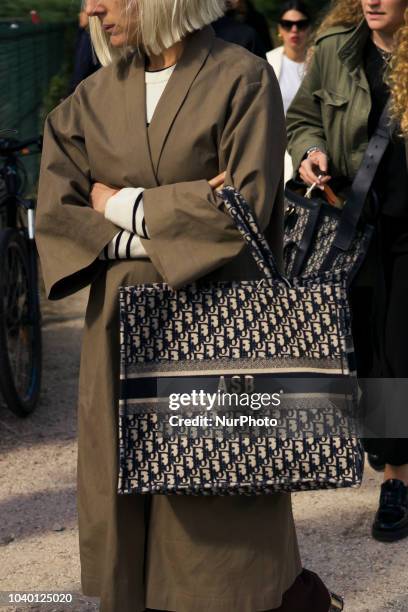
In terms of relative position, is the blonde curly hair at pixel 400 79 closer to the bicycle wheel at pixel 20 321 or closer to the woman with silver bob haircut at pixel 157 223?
the woman with silver bob haircut at pixel 157 223

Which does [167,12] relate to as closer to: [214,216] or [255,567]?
[214,216]

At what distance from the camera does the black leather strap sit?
4.48m

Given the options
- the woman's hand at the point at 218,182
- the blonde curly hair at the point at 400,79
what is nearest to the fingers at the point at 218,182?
the woman's hand at the point at 218,182

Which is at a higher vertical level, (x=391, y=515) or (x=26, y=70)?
(x=391, y=515)

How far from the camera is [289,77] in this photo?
7.67 m

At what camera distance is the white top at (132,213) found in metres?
3.11

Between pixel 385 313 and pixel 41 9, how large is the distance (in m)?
9.59

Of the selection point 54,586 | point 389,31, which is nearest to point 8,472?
point 54,586

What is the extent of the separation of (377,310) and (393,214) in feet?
1.23

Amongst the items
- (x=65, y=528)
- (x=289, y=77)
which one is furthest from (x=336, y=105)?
(x=289, y=77)

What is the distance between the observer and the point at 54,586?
14.2 feet

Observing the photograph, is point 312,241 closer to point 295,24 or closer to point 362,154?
point 362,154

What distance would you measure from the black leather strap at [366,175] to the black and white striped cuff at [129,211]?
1459 mm

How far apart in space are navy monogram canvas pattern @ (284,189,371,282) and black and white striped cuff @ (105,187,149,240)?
4.18ft
